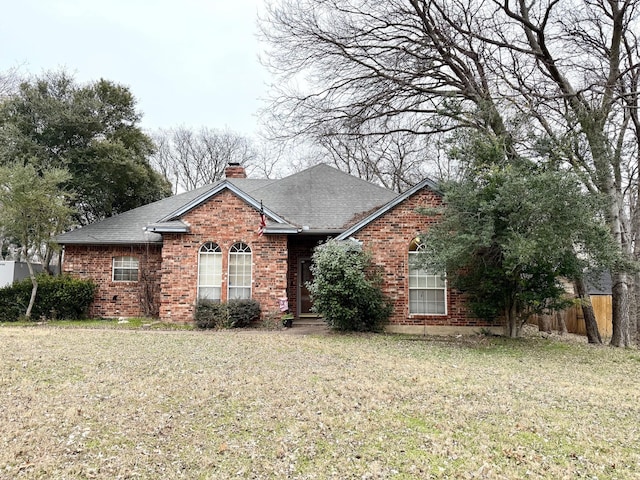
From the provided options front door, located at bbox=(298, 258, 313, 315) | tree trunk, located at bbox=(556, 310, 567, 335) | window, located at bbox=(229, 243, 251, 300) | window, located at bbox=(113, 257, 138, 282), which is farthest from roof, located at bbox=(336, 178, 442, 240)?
tree trunk, located at bbox=(556, 310, 567, 335)

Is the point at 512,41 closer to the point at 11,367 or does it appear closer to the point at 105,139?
the point at 11,367

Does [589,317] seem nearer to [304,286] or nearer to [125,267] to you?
→ [304,286]

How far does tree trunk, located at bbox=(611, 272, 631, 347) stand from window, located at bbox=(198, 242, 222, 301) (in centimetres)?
1166

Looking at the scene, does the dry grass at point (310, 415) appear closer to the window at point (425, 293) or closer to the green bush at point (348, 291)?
the green bush at point (348, 291)

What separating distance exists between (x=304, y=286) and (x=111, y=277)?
7055 mm

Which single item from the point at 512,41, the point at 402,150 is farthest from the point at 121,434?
the point at 402,150

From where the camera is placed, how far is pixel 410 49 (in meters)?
14.1

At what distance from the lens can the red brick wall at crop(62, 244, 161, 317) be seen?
1698cm

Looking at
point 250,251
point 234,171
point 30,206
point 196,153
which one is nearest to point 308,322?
point 250,251

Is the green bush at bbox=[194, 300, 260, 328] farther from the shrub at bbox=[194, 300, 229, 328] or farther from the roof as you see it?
the roof

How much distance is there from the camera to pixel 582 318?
18281mm

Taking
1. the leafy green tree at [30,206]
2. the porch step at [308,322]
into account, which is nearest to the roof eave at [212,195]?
the porch step at [308,322]

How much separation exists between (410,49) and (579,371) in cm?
997

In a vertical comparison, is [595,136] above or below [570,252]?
above
